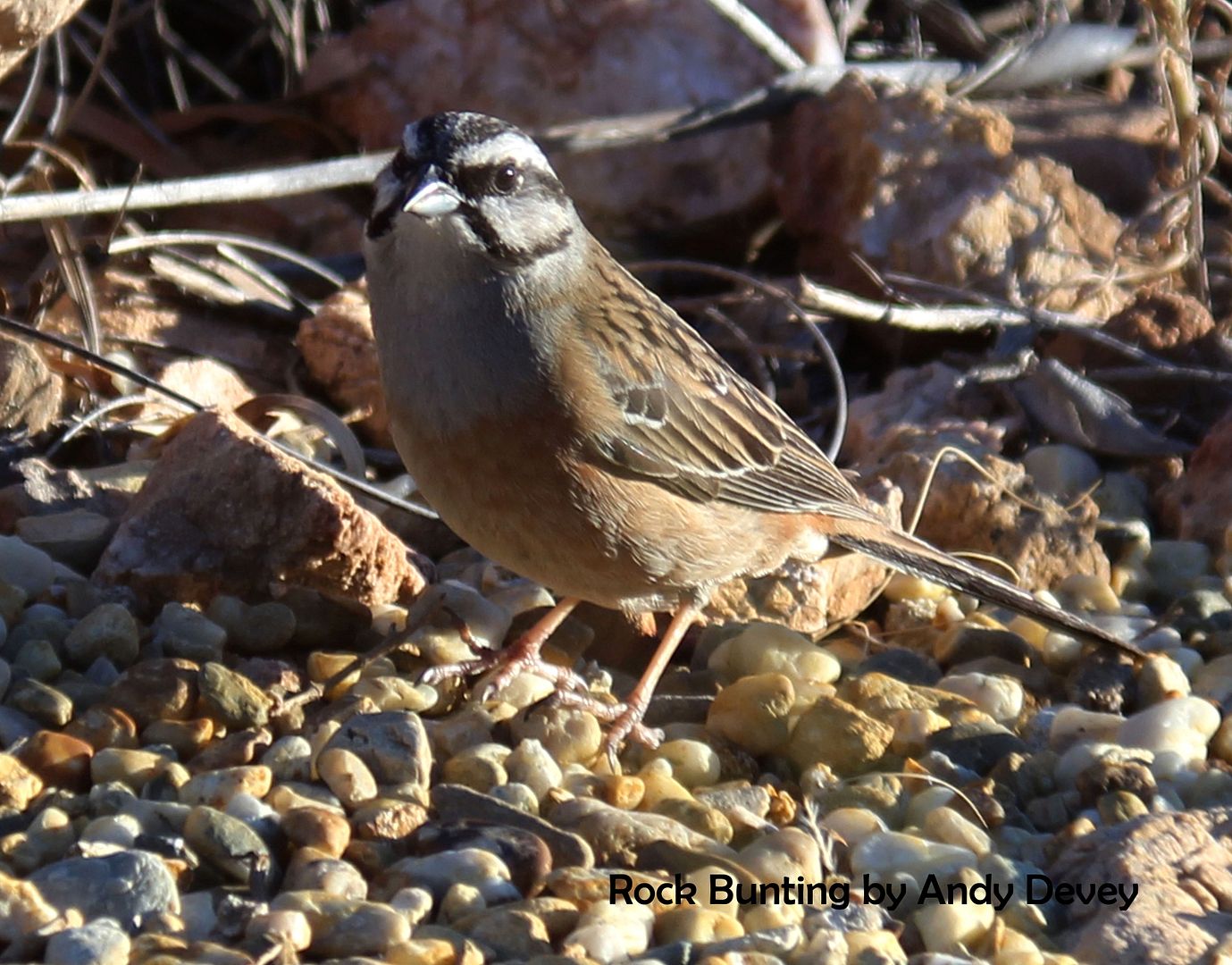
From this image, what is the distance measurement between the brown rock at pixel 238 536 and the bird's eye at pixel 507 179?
2.84 feet

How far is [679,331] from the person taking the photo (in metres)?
5.02

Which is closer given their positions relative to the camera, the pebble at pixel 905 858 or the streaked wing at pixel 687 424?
the pebble at pixel 905 858

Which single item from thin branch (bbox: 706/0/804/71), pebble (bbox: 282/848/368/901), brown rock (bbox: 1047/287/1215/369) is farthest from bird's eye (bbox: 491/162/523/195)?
brown rock (bbox: 1047/287/1215/369)

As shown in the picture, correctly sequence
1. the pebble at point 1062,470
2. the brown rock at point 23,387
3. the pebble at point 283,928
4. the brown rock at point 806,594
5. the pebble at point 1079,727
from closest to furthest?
the pebble at point 283,928, the pebble at point 1079,727, the brown rock at point 806,594, the brown rock at point 23,387, the pebble at point 1062,470

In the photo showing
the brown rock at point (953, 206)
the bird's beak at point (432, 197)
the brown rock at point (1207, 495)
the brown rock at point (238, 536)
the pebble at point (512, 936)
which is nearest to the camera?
the pebble at point (512, 936)

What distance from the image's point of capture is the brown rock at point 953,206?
638 centimetres

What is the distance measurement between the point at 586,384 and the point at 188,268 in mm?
2200

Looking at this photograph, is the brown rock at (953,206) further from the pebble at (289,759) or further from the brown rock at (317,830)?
the brown rock at (317,830)

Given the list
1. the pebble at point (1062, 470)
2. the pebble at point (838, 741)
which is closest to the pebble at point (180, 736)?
the pebble at point (838, 741)

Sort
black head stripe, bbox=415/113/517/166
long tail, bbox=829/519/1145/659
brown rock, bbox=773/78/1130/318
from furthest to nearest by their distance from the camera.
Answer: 1. brown rock, bbox=773/78/1130/318
2. long tail, bbox=829/519/1145/659
3. black head stripe, bbox=415/113/517/166

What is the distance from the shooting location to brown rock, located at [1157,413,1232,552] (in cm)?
543

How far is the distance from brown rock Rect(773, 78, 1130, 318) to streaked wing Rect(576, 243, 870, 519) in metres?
1.47

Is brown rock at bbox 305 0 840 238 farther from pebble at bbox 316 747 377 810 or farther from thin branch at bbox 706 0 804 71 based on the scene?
pebble at bbox 316 747 377 810

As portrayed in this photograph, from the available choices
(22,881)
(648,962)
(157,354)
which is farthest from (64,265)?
(648,962)
